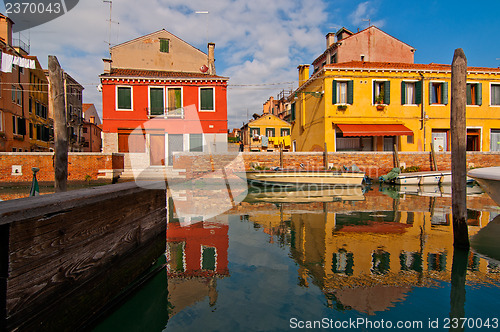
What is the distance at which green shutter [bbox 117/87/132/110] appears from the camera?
1958cm

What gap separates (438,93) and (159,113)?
60.4 feet

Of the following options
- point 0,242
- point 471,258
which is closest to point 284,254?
point 471,258

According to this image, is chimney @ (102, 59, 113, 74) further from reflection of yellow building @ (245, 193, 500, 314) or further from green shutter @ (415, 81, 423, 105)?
green shutter @ (415, 81, 423, 105)

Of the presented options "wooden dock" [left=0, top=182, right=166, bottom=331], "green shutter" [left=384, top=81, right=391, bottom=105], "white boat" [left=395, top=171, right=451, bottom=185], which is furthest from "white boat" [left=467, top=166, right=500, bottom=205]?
"green shutter" [left=384, top=81, right=391, bottom=105]

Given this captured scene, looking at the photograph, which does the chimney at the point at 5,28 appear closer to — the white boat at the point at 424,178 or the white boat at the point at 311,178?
the white boat at the point at 311,178

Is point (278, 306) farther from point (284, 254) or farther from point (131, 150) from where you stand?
point (131, 150)

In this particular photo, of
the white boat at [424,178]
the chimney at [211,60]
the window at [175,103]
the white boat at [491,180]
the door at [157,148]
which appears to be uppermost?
the chimney at [211,60]

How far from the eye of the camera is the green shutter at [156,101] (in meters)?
20.0

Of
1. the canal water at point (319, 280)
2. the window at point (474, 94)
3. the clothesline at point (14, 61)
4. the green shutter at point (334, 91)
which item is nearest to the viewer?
the canal water at point (319, 280)

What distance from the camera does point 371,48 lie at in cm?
2317

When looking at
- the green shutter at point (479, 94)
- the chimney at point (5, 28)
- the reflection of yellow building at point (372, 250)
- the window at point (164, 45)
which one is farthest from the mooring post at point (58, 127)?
the green shutter at point (479, 94)

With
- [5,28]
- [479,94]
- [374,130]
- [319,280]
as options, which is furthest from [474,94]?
[5,28]

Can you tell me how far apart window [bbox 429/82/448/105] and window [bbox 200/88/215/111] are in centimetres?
1419

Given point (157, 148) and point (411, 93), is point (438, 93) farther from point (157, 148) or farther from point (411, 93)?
point (157, 148)
